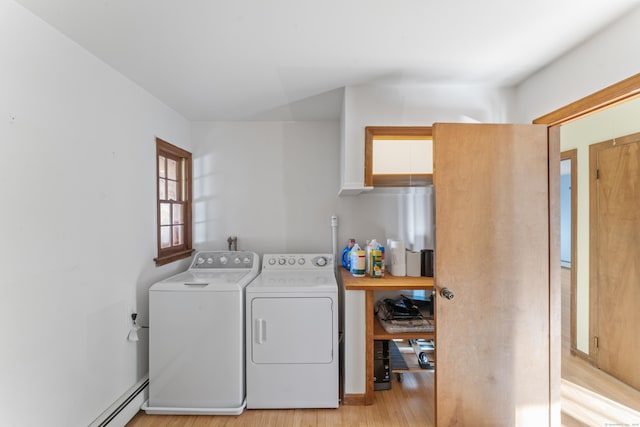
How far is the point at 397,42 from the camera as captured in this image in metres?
1.63

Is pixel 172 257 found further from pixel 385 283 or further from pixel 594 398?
pixel 594 398

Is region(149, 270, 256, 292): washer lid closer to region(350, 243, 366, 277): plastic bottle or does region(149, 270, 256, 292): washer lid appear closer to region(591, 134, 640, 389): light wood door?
region(350, 243, 366, 277): plastic bottle

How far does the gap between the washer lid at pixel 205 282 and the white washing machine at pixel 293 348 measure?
0.19 meters

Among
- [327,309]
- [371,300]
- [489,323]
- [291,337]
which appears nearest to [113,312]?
[291,337]

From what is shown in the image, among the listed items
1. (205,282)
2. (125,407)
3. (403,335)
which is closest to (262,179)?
(205,282)

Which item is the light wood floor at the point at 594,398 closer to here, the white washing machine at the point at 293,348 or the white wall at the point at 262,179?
the white washing machine at the point at 293,348

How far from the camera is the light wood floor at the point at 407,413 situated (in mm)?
1975

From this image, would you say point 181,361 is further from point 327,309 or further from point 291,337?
point 327,309

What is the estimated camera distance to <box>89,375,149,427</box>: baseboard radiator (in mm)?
1780

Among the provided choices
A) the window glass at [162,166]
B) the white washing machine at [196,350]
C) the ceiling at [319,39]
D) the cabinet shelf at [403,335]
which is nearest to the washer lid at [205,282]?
the white washing machine at [196,350]

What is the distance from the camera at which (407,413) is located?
6.84 feet

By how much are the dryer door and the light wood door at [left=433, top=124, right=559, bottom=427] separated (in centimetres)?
72

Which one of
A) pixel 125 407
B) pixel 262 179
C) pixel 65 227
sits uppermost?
pixel 262 179

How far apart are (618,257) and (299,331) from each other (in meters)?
2.54
